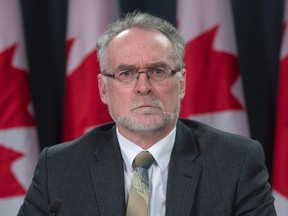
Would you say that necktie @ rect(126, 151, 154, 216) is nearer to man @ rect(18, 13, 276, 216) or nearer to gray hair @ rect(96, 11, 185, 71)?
man @ rect(18, 13, 276, 216)

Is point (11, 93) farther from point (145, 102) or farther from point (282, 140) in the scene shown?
point (282, 140)

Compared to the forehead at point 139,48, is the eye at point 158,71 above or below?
below

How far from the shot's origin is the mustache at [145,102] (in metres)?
1.39

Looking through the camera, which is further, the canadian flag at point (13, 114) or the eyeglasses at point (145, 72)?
the canadian flag at point (13, 114)

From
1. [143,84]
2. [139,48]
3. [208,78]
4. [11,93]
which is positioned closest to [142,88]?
[143,84]

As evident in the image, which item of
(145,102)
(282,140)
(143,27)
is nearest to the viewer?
(145,102)

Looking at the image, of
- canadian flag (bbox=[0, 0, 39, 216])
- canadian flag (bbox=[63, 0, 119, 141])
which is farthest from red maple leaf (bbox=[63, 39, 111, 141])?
canadian flag (bbox=[0, 0, 39, 216])

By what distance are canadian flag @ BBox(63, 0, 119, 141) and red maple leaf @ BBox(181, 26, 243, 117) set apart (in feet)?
1.11

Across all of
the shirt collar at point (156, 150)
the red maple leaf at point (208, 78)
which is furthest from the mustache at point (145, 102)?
the red maple leaf at point (208, 78)

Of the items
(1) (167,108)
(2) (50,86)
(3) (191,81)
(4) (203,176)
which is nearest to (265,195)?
(4) (203,176)

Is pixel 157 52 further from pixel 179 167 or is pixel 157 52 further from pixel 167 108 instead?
pixel 179 167

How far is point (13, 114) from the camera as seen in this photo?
6.97 ft

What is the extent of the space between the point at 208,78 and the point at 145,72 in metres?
0.74

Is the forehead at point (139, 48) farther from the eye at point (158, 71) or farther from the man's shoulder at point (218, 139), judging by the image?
the man's shoulder at point (218, 139)
